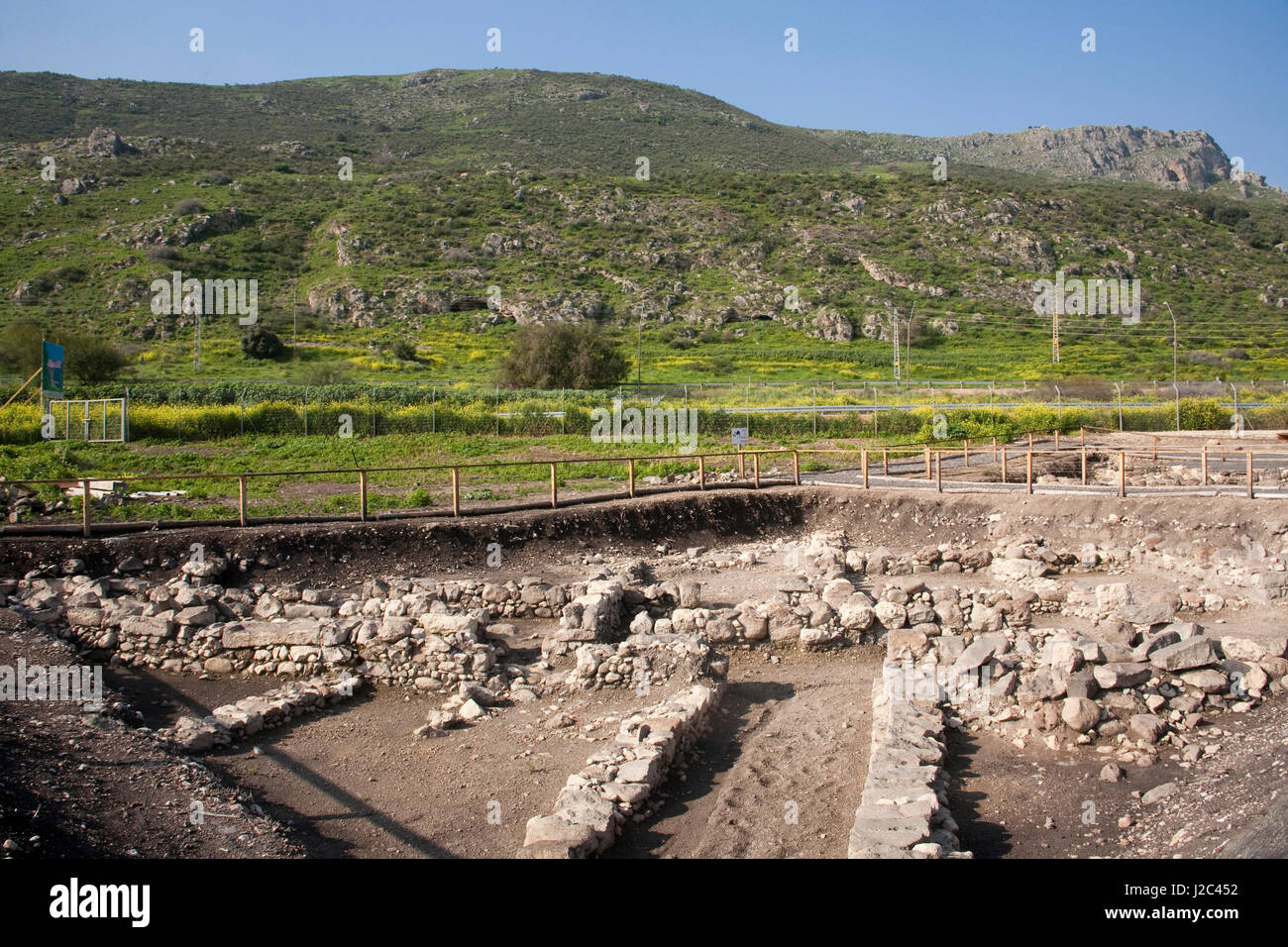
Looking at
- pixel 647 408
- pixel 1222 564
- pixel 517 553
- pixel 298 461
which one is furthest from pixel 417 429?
pixel 1222 564

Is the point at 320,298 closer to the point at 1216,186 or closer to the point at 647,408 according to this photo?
the point at 647,408

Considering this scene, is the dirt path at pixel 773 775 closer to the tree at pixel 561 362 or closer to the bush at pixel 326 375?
the tree at pixel 561 362

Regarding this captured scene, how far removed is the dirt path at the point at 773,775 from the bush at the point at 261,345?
184 ft

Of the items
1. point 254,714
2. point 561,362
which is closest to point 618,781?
point 254,714

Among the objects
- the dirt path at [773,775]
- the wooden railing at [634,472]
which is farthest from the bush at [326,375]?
the dirt path at [773,775]

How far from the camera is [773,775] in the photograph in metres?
9.12

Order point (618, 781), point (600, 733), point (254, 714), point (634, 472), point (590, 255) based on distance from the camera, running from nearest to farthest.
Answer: point (618, 781)
point (600, 733)
point (254, 714)
point (634, 472)
point (590, 255)

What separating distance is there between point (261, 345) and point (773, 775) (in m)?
59.6

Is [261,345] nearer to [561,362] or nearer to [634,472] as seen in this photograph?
[561,362]

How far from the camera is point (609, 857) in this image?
737 cm

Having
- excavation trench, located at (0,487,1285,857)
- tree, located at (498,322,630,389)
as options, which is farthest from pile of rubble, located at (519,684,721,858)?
tree, located at (498,322,630,389)

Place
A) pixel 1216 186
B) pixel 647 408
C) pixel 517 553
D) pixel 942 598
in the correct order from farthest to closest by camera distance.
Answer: pixel 1216 186, pixel 647 408, pixel 517 553, pixel 942 598
